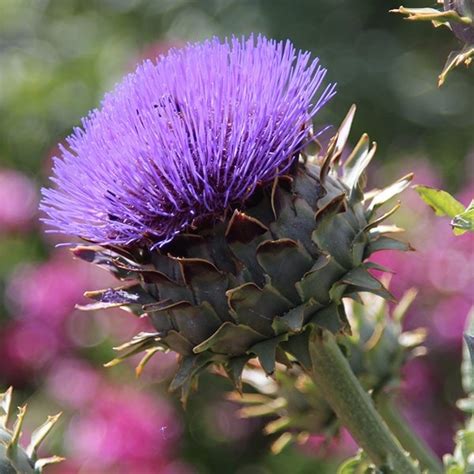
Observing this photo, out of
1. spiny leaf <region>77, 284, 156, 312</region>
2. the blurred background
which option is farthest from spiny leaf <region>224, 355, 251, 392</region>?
the blurred background

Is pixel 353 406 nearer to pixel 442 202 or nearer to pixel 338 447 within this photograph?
pixel 442 202

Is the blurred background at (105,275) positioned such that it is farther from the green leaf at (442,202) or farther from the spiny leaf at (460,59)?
the spiny leaf at (460,59)

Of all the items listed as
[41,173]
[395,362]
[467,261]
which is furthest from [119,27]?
[395,362]

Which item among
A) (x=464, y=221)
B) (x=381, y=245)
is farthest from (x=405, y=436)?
(x=464, y=221)

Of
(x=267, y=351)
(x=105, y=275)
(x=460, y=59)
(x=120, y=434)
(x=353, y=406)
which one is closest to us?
(x=460, y=59)

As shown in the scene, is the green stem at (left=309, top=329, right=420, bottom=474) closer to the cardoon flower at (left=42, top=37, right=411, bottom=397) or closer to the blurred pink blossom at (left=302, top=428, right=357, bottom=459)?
the cardoon flower at (left=42, top=37, right=411, bottom=397)

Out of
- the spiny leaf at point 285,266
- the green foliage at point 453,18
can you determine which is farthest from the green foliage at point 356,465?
the green foliage at point 453,18
